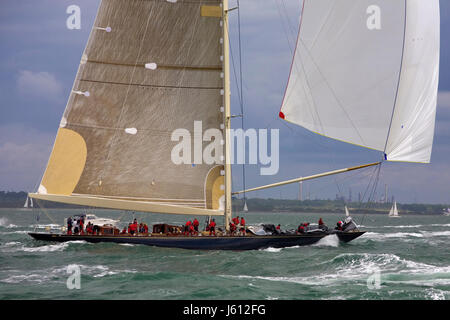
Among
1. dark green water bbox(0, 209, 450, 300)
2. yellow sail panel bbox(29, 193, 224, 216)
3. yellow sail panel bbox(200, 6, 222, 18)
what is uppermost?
yellow sail panel bbox(200, 6, 222, 18)

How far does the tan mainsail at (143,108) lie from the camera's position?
32.2 meters

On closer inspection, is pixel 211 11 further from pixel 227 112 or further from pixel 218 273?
pixel 218 273

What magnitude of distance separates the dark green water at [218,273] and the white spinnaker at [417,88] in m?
5.41

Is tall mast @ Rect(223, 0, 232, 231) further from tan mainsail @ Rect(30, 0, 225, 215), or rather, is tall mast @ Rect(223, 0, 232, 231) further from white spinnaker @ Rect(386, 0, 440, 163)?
white spinnaker @ Rect(386, 0, 440, 163)

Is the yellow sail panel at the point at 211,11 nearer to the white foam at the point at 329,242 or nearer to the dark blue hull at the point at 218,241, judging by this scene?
the dark blue hull at the point at 218,241

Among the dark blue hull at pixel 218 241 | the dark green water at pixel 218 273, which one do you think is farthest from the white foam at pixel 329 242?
the dark blue hull at pixel 218 241

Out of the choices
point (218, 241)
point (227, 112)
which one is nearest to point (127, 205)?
point (218, 241)

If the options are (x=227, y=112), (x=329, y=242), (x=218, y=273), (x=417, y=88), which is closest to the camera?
(x=218, y=273)

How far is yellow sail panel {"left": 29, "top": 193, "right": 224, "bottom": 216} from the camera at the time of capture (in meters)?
31.4

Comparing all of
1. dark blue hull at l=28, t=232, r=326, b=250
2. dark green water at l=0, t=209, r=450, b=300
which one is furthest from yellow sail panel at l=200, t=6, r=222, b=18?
dark green water at l=0, t=209, r=450, b=300

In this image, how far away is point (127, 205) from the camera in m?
31.5

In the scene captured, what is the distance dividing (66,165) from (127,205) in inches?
161

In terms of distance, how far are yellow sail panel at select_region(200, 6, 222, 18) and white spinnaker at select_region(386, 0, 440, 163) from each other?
9.48 meters
